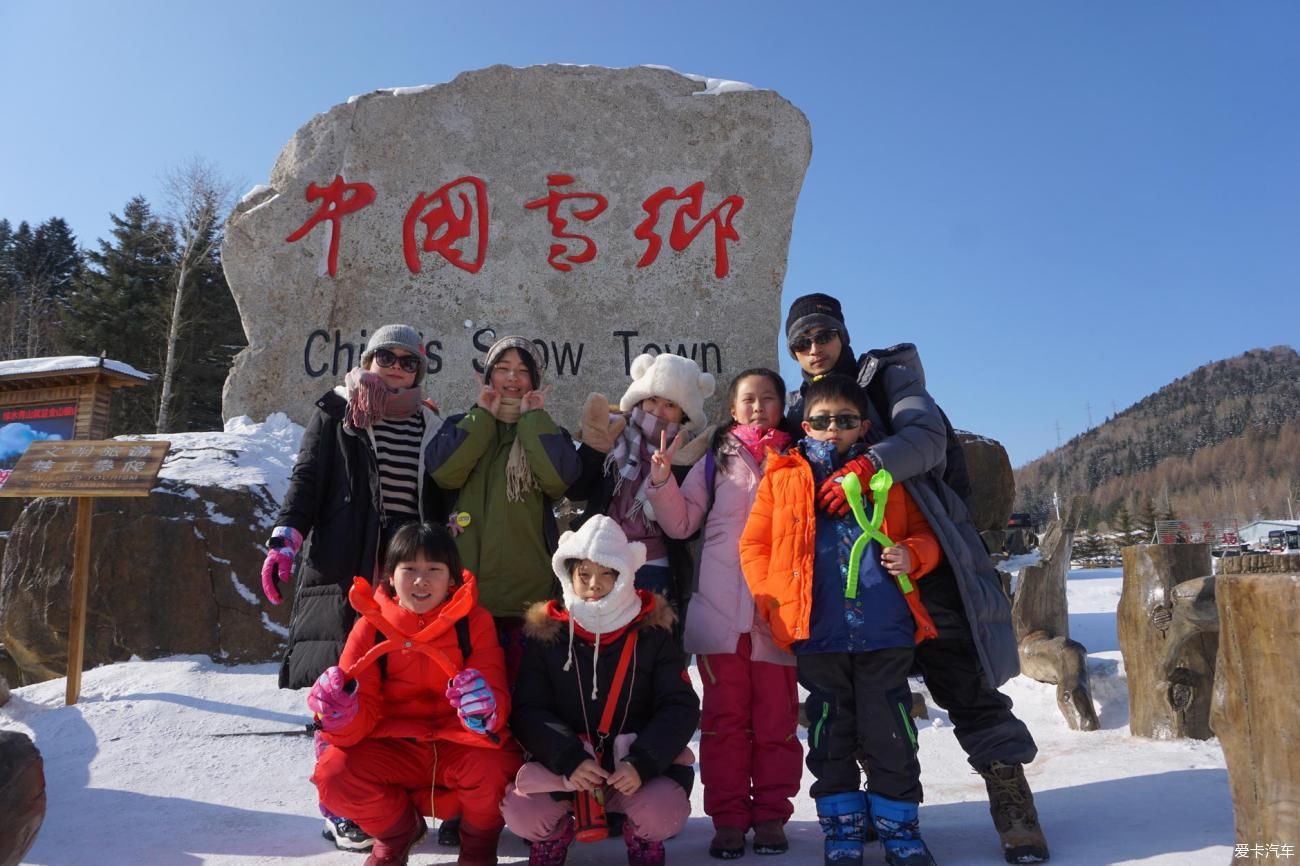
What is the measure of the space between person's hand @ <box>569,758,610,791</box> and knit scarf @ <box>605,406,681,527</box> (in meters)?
0.88

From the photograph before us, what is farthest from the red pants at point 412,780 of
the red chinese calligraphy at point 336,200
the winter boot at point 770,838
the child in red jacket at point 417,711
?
the red chinese calligraphy at point 336,200

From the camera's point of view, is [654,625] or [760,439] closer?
[654,625]

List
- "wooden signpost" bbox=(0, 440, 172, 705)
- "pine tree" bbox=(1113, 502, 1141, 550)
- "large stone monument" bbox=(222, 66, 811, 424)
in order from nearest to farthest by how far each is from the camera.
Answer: "wooden signpost" bbox=(0, 440, 172, 705) < "large stone monument" bbox=(222, 66, 811, 424) < "pine tree" bbox=(1113, 502, 1141, 550)

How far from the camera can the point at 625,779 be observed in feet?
7.10

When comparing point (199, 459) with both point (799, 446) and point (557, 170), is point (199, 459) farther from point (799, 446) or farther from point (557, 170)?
point (799, 446)

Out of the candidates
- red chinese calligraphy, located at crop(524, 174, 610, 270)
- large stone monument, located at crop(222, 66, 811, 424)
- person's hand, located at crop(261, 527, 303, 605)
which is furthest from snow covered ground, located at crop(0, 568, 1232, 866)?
red chinese calligraphy, located at crop(524, 174, 610, 270)

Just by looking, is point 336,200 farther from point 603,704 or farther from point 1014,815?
point 1014,815

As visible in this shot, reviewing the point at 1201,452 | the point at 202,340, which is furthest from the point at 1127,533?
the point at 1201,452

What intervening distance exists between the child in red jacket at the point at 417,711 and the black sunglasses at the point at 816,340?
51.5 inches

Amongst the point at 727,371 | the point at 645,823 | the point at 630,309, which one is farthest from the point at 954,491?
the point at 630,309

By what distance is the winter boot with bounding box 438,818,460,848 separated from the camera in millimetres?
2559

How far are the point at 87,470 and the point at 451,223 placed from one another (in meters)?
2.45

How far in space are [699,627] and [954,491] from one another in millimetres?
923

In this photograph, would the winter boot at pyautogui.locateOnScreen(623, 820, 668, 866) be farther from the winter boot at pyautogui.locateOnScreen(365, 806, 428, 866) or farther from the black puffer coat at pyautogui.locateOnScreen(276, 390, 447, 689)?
the black puffer coat at pyautogui.locateOnScreen(276, 390, 447, 689)
